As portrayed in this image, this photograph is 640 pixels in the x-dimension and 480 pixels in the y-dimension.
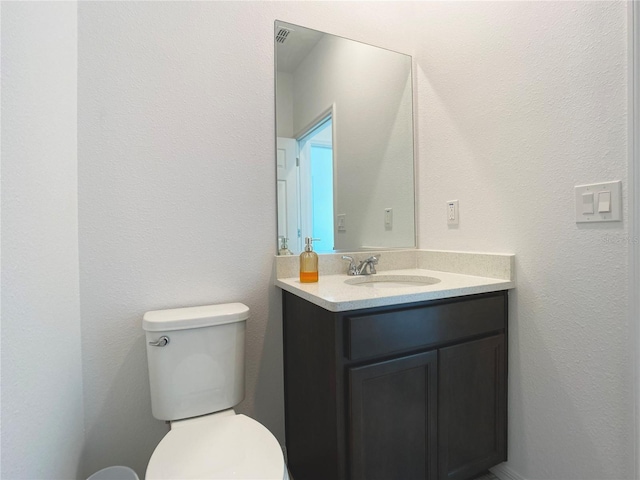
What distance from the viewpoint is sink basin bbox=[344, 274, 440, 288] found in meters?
1.50

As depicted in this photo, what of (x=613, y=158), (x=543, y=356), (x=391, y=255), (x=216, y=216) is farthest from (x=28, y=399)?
(x=613, y=158)

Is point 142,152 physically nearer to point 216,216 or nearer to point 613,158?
point 216,216

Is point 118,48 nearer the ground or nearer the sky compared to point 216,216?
nearer the sky

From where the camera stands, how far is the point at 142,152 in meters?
1.31

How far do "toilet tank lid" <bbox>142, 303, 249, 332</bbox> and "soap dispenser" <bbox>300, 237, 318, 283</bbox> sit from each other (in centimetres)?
27

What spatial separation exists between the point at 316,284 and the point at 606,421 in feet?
3.37

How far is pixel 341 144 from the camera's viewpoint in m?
1.67

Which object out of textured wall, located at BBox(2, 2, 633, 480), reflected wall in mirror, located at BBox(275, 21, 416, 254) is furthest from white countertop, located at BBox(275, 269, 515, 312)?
reflected wall in mirror, located at BBox(275, 21, 416, 254)

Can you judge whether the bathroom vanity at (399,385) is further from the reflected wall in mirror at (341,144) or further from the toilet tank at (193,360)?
the reflected wall in mirror at (341,144)

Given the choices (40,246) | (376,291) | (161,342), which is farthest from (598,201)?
(40,246)

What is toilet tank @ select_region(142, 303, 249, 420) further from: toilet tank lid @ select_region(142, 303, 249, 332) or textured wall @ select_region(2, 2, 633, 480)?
textured wall @ select_region(2, 2, 633, 480)

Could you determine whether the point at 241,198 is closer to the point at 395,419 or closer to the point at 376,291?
the point at 376,291

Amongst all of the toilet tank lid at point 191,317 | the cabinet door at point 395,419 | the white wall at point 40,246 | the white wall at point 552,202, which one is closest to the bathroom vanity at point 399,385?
the cabinet door at point 395,419

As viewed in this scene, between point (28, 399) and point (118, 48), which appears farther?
point (118, 48)
